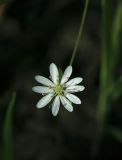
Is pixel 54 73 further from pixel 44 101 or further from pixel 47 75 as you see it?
pixel 47 75

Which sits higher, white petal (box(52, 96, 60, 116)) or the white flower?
the white flower
